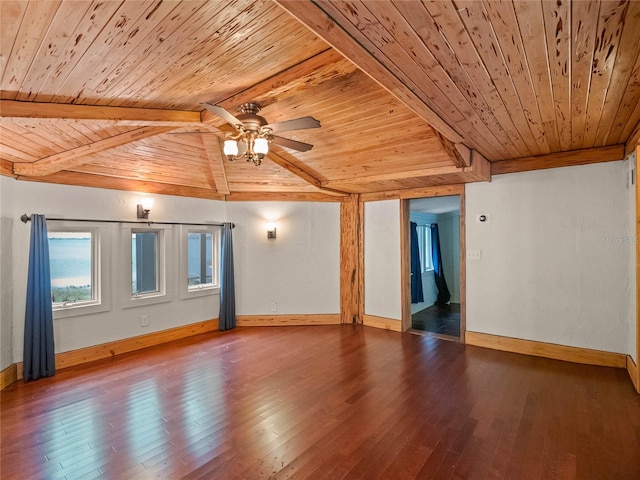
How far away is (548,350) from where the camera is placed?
13.0ft

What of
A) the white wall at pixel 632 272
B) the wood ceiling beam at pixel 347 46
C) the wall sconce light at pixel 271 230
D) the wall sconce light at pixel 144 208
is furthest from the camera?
the wall sconce light at pixel 271 230

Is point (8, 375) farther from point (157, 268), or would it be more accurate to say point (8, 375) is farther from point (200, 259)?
point (200, 259)

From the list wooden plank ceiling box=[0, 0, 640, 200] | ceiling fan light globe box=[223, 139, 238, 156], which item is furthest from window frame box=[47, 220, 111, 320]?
ceiling fan light globe box=[223, 139, 238, 156]

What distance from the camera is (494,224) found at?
4371 mm

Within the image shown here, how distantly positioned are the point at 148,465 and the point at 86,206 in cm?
328

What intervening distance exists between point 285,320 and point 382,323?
1.69 meters

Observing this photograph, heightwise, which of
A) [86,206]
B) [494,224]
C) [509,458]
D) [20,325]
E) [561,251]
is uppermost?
[86,206]

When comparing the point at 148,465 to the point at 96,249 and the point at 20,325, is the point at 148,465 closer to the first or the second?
the point at 20,325

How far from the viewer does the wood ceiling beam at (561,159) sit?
11.7 feet

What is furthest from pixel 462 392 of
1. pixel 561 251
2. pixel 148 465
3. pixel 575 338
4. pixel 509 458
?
pixel 148 465

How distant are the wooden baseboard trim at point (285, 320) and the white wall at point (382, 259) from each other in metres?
0.66

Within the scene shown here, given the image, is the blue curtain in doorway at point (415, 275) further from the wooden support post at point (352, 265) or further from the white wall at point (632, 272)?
the white wall at point (632, 272)

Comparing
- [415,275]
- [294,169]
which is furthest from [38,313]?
[415,275]

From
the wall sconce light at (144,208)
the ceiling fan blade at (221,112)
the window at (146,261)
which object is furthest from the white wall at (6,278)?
the ceiling fan blade at (221,112)
